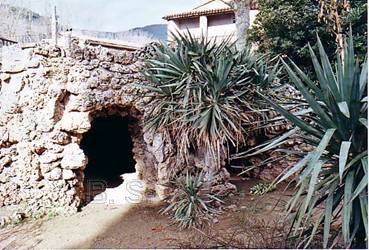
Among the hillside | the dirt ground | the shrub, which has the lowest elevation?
the dirt ground

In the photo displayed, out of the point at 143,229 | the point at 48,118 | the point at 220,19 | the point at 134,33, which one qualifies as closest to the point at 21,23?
the point at 134,33

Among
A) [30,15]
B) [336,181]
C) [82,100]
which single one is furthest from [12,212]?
[30,15]

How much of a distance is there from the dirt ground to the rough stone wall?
0.44m

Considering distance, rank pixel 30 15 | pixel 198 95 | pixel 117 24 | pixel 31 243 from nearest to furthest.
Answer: pixel 31 243
pixel 198 95
pixel 117 24
pixel 30 15

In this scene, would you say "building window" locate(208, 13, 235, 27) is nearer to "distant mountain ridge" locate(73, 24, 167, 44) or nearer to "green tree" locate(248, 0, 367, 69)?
"distant mountain ridge" locate(73, 24, 167, 44)

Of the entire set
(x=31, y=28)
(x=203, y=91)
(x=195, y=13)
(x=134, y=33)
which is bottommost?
(x=203, y=91)

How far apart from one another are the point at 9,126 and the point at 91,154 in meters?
3.11

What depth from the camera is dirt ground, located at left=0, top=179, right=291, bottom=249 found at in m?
4.41

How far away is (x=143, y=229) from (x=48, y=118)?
2380 millimetres

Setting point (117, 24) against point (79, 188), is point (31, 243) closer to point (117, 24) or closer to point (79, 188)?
point (79, 188)

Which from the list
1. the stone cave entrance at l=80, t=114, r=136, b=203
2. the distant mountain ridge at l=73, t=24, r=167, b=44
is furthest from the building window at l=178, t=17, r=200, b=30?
the stone cave entrance at l=80, t=114, r=136, b=203

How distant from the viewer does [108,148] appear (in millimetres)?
8953

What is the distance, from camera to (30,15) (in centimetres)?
1288

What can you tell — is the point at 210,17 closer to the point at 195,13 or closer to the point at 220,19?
the point at 220,19
